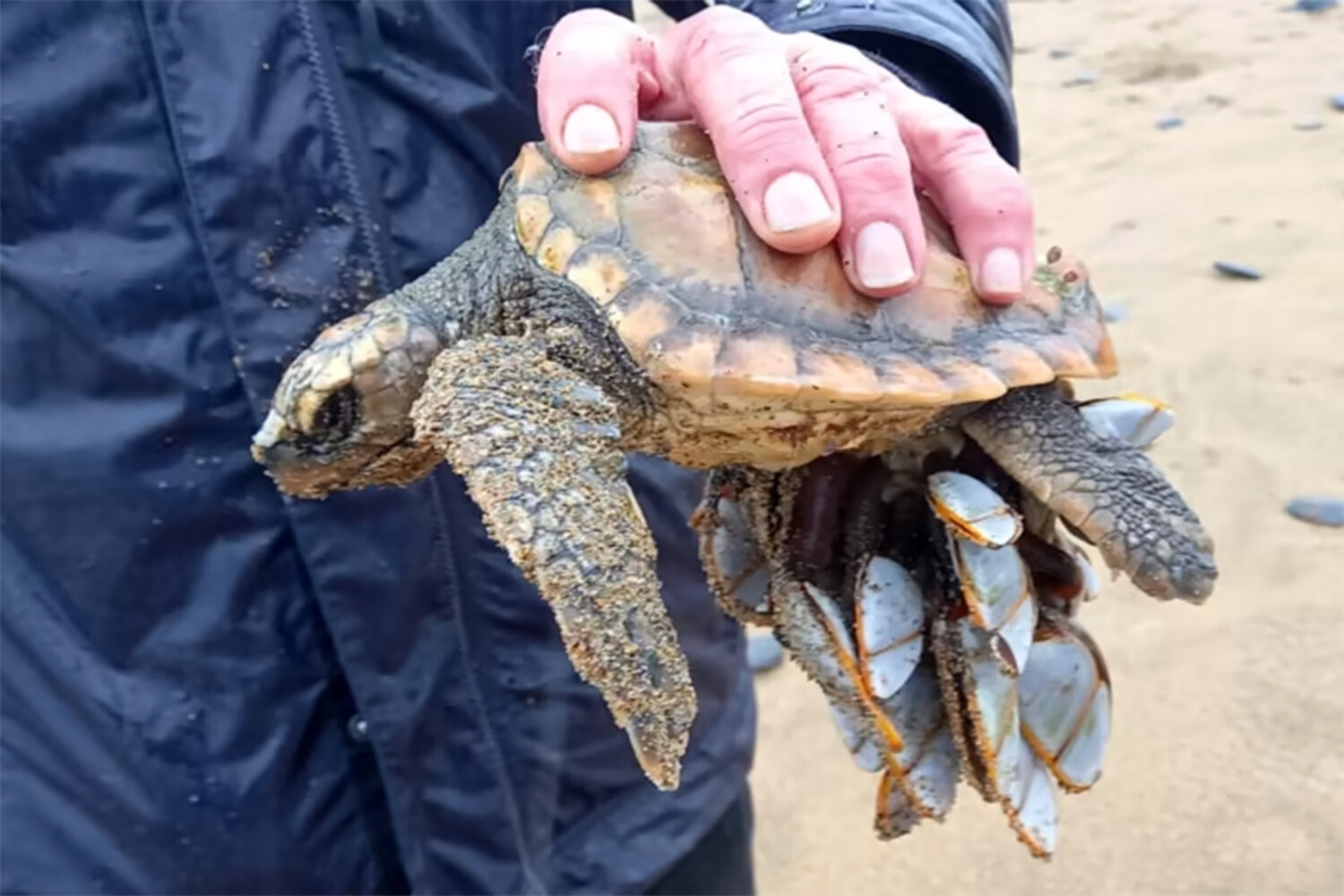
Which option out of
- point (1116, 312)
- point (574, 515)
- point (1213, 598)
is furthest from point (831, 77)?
point (1116, 312)

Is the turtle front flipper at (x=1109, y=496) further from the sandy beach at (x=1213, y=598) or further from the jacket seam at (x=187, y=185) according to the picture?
the sandy beach at (x=1213, y=598)

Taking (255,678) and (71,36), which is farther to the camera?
(255,678)

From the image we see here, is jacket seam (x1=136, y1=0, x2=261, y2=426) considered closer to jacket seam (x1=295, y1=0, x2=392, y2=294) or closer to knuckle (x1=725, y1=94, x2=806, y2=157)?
jacket seam (x1=295, y1=0, x2=392, y2=294)

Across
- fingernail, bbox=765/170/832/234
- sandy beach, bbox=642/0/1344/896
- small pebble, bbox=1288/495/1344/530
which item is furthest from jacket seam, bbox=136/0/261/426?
small pebble, bbox=1288/495/1344/530

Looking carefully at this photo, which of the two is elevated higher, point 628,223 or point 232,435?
point 628,223

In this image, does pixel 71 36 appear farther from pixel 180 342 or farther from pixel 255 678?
pixel 255 678

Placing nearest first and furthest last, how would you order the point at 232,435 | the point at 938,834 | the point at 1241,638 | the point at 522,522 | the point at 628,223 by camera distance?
the point at 522,522 → the point at 628,223 → the point at 232,435 → the point at 938,834 → the point at 1241,638

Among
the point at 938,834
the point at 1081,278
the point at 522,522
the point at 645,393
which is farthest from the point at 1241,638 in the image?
the point at 522,522

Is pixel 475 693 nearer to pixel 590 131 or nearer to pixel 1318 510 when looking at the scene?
pixel 590 131
